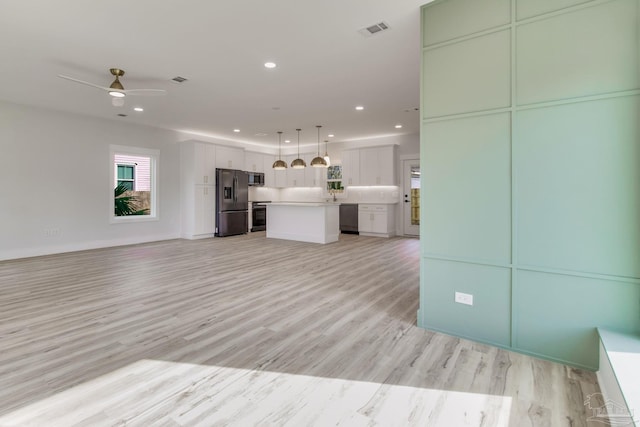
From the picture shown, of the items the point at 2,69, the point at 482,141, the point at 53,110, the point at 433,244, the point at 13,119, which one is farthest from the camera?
the point at 53,110

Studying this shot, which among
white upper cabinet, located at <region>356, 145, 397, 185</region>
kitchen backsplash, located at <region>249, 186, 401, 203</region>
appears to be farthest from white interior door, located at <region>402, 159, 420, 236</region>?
white upper cabinet, located at <region>356, 145, 397, 185</region>

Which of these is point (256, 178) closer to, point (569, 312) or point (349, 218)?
point (349, 218)

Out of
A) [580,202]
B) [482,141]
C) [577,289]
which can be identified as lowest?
[577,289]

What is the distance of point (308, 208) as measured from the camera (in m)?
7.33

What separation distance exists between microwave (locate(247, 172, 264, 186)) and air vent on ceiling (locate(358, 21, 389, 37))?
6.68 metres

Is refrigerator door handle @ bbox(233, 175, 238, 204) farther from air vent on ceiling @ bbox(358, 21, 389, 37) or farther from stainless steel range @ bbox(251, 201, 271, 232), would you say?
air vent on ceiling @ bbox(358, 21, 389, 37)

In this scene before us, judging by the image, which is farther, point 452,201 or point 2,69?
point 2,69

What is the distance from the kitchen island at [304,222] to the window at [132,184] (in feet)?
9.75

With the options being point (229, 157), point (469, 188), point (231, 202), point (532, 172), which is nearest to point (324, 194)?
point (231, 202)

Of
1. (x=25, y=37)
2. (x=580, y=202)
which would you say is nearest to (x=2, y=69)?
(x=25, y=37)

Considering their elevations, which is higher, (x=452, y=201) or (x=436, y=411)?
(x=452, y=201)

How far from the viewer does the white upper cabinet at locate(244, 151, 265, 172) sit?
9703 mm

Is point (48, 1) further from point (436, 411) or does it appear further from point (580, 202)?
point (580, 202)

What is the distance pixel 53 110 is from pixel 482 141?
7.48 metres
